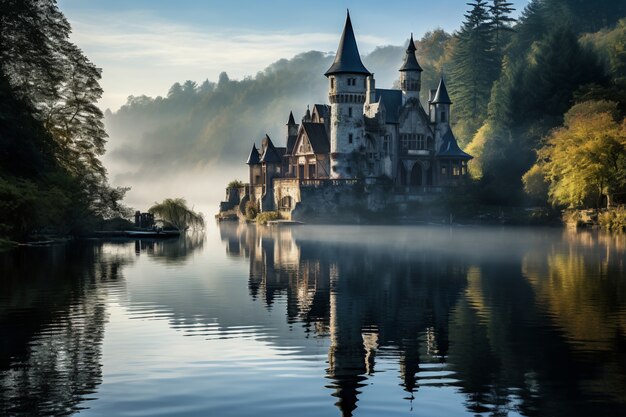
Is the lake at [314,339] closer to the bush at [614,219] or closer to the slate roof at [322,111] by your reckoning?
the bush at [614,219]

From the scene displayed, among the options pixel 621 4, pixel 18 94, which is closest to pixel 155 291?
pixel 18 94

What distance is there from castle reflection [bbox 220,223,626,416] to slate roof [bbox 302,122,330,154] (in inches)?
2504

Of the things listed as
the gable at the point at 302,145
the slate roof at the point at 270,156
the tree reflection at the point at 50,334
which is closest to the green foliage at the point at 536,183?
the gable at the point at 302,145

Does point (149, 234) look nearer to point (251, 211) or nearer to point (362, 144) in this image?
point (362, 144)

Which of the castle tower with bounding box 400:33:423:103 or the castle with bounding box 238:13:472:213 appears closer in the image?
the castle with bounding box 238:13:472:213

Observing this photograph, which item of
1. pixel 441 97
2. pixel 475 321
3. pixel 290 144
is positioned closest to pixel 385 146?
pixel 441 97

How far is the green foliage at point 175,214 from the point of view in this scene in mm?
88369

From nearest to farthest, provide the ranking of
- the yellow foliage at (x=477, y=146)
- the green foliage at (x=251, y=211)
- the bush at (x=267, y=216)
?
the bush at (x=267, y=216), the green foliage at (x=251, y=211), the yellow foliage at (x=477, y=146)

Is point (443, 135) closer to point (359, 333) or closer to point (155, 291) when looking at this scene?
point (155, 291)

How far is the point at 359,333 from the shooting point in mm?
25000

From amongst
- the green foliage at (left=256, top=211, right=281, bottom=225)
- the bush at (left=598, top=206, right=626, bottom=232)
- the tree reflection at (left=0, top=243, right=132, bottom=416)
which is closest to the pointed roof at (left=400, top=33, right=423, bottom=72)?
the green foliage at (left=256, top=211, right=281, bottom=225)

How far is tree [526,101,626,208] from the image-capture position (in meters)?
82.7

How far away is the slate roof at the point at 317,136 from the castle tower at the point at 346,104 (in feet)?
11.4

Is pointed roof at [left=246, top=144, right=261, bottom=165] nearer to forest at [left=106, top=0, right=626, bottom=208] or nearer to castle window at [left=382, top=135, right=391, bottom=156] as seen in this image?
castle window at [left=382, top=135, right=391, bottom=156]
